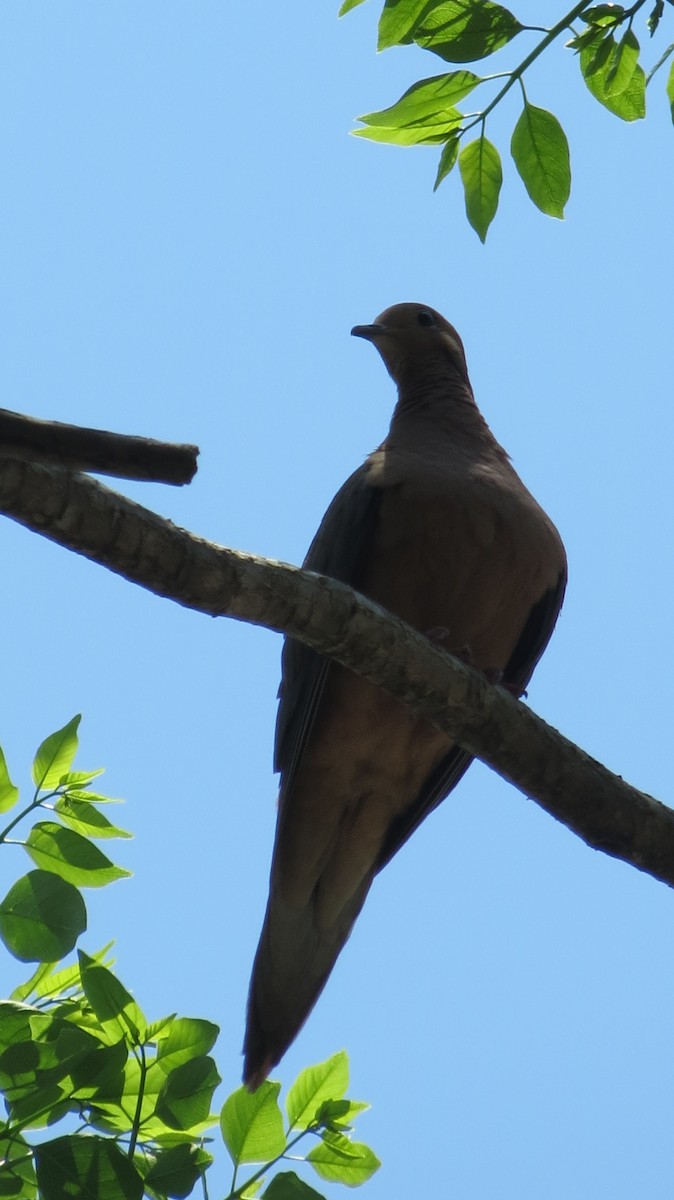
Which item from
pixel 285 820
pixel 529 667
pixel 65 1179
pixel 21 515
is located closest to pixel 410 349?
pixel 529 667

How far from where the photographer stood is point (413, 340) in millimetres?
6023

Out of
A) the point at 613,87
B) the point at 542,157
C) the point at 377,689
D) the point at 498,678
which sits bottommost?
the point at 377,689

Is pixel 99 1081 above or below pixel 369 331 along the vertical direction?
below

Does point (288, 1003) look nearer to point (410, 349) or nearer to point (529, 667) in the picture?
point (529, 667)

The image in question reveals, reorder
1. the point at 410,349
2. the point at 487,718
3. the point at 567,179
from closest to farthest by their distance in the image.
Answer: the point at 567,179 → the point at 487,718 → the point at 410,349

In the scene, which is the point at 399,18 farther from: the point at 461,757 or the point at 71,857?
the point at 461,757

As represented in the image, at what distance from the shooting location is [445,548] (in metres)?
4.52

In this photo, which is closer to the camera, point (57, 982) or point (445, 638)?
point (57, 982)

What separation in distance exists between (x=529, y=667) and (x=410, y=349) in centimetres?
176

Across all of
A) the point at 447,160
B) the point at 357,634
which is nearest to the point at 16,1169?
the point at 357,634

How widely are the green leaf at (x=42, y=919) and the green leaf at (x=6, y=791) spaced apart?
0.61ft

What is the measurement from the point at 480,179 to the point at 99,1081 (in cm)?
215

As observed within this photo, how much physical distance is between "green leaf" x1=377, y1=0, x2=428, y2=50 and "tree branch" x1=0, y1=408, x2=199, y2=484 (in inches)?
47.2

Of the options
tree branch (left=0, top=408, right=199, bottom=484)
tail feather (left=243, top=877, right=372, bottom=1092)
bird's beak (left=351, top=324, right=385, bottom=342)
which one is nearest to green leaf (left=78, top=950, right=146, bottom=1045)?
tree branch (left=0, top=408, right=199, bottom=484)
